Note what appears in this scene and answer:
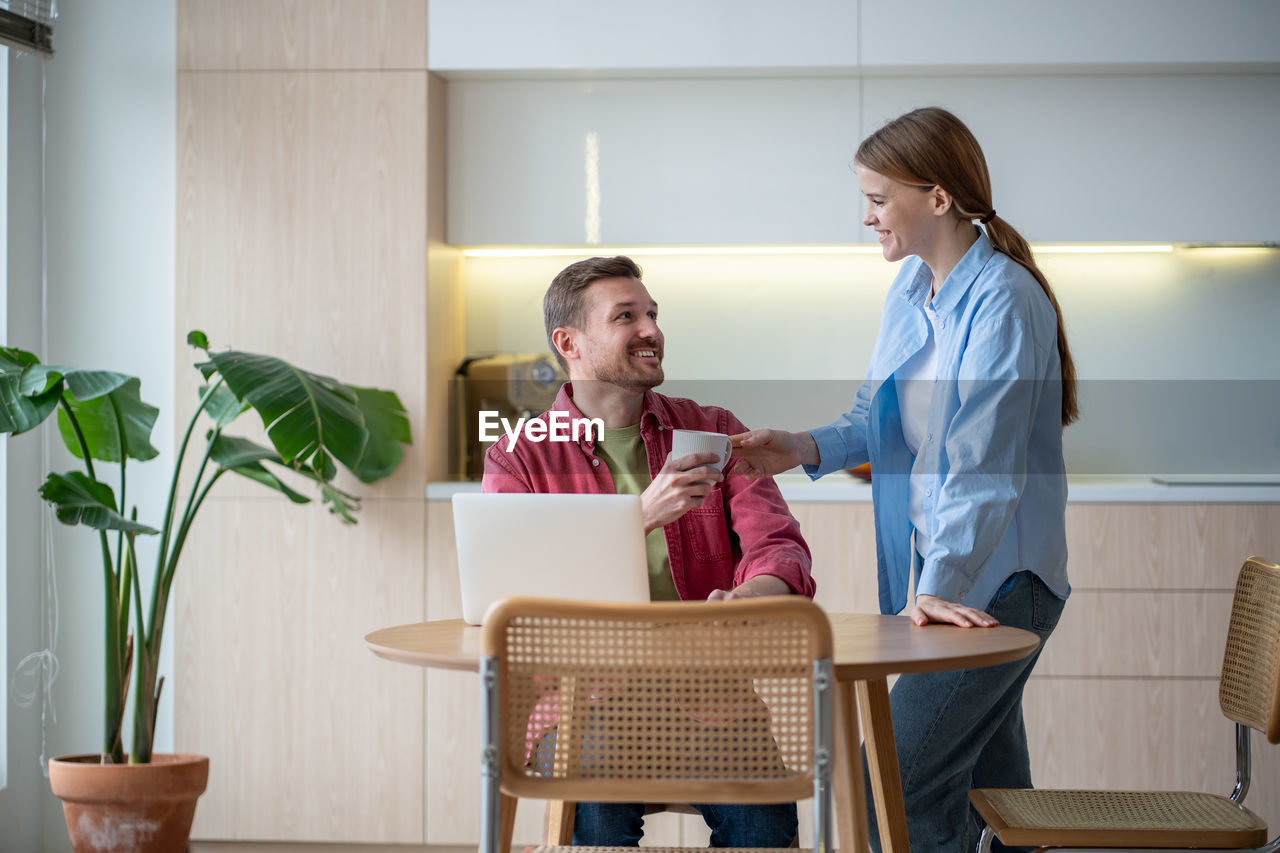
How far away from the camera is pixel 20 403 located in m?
2.46

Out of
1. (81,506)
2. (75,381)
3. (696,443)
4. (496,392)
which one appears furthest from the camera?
(496,392)

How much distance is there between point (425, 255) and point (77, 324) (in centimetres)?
99

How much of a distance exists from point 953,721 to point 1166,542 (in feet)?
5.04

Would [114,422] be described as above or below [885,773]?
above

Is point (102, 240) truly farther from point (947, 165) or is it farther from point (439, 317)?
point (947, 165)

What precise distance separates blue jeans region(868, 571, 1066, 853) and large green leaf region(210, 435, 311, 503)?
59.0 inches

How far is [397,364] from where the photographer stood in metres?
3.22

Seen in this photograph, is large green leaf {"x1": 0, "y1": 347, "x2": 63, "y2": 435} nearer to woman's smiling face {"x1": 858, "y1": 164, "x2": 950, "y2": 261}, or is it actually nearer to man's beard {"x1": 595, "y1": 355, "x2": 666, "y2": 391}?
man's beard {"x1": 595, "y1": 355, "x2": 666, "y2": 391}

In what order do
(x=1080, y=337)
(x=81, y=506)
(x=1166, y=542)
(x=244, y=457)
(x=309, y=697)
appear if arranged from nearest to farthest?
1. (x=81, y=506)
2. (x=244, y=457)
3. (x=1166, y=542)
4. (x=309, y=697)
5. (x=1080, y=337)

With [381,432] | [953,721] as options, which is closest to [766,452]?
[953,721]

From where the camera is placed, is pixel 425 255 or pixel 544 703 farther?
pixel 425 255

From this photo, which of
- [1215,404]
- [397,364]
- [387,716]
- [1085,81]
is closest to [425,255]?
[397,364]

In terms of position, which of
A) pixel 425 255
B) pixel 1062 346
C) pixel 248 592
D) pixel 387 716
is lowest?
pixel 387 716

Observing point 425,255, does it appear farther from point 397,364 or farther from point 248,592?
point 248,592
